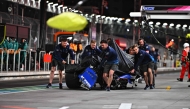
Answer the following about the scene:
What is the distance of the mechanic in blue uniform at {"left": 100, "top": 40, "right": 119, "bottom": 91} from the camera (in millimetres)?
18594

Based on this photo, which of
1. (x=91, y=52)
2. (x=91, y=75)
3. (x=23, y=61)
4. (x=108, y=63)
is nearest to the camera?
(x=108, y=63)

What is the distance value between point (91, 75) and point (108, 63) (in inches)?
27.7

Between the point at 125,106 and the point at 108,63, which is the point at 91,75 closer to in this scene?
the point at 108,63

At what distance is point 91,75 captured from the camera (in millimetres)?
18812

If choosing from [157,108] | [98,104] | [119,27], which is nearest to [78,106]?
[98,104]

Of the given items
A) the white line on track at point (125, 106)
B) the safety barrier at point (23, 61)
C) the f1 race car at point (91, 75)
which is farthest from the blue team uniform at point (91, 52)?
the safety barrier at point (23, 61)

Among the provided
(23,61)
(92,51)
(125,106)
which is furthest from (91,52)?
(23,61)

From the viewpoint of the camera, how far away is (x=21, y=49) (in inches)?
1202

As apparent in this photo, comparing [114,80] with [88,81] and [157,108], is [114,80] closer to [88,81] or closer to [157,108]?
[88,81]

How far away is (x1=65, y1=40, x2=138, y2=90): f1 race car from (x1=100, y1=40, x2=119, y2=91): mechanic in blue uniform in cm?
41

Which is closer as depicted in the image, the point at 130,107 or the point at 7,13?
the point at 130,107

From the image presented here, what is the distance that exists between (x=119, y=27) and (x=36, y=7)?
2222cm

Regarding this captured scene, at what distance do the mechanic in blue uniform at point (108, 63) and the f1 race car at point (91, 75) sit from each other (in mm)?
406

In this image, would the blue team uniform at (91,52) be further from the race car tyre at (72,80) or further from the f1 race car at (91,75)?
the race car tyre at (72,80)
